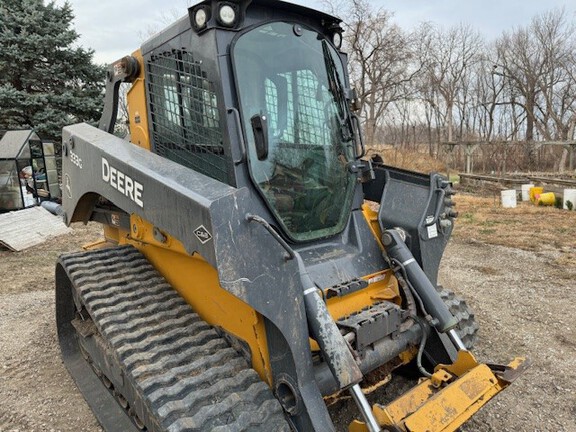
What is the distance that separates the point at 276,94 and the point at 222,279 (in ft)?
4.04

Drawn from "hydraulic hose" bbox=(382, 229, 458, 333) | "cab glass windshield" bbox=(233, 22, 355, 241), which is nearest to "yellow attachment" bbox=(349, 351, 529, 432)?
"hydraulic hose" bbox=(382, 229, 458, 333)

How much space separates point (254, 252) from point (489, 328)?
3274mm

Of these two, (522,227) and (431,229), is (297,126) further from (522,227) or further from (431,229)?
(522,227)

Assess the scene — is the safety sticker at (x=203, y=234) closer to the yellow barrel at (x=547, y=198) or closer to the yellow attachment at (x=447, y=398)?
the yellow attachment at (x=447, y=398)

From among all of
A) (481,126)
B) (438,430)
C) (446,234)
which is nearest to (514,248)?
(446,234)

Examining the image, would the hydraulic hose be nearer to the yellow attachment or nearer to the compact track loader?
the compact track loader

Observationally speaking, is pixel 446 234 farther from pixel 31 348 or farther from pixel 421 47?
pixel 421 47

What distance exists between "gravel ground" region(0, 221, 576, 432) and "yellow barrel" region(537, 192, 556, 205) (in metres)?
5.10

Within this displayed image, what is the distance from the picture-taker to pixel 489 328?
432cm

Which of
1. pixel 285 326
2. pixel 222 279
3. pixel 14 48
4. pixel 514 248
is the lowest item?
pixel 514 248

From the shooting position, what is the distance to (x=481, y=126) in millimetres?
34469

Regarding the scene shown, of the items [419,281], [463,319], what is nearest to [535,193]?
[463,319]

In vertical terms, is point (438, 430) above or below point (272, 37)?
below

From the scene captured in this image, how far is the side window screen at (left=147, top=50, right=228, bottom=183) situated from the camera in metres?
2.46
